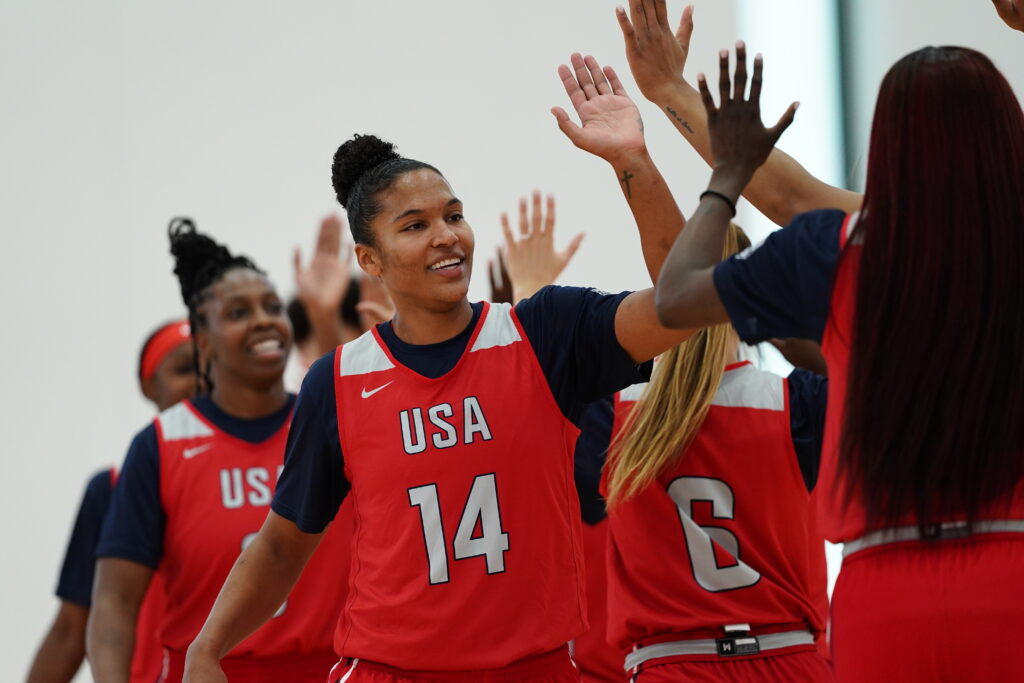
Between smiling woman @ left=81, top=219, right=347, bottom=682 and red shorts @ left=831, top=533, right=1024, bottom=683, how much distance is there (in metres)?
2.19

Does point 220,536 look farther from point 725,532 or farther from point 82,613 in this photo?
point 725,532

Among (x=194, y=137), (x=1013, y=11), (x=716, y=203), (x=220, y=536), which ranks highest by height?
(x=194, y=137)

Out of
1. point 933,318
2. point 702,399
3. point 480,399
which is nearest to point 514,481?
point 480,399

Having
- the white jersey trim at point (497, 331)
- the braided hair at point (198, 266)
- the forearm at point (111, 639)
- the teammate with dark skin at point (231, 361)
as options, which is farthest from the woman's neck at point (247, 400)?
the white jersey trim at point (497, 331)

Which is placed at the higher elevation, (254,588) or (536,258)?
(536,258)

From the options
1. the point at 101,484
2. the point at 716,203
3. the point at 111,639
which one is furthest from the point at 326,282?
the point at 716,203

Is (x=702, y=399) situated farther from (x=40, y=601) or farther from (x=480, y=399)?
(x=40, y=601)

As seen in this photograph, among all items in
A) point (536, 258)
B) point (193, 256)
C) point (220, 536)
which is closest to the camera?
point (536, 258)

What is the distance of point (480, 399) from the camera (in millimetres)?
2701

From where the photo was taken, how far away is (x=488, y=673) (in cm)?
261

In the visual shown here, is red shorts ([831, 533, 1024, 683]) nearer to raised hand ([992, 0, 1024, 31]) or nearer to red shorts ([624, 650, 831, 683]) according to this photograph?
red shorts ([624, 650, 831, 683])

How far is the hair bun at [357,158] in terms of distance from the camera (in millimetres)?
3039

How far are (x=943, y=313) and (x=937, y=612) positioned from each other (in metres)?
0.44

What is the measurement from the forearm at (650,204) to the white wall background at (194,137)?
11.4ft
